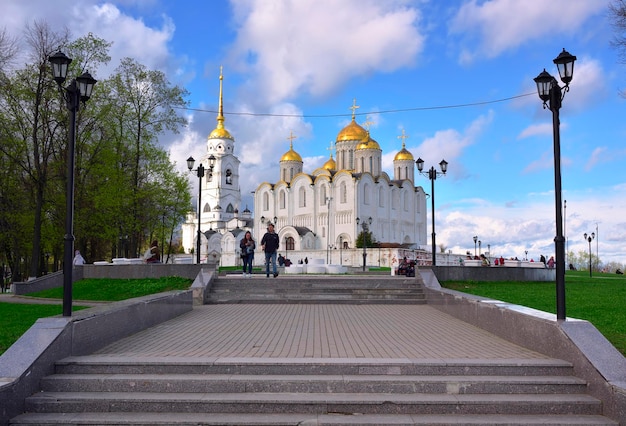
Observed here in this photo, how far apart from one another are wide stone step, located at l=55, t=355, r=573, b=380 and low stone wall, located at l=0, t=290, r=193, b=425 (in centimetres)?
29

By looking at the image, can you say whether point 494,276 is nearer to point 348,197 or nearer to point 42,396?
point 42,396

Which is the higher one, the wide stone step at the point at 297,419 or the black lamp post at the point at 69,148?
the black lamp post at the point at 69,148

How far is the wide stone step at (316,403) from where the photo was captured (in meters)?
6.03

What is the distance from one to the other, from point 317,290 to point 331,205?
187ft

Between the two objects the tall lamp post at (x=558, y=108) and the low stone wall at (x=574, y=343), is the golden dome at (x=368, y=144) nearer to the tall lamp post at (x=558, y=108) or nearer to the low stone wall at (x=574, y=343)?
the low stone wall at (x=574, y=343)

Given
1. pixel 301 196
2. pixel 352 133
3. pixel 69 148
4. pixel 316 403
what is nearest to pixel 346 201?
→ pixel 301 196

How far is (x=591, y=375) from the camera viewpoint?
6.41m

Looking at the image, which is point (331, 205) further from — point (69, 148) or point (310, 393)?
point (310, 393)

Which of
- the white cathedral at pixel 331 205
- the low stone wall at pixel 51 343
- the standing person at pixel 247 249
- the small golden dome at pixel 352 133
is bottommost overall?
the low stone wall at pixel 51 343

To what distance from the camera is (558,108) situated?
345 inches

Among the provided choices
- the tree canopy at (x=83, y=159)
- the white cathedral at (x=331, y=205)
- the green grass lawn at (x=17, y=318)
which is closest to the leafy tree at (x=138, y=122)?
the tree canopy at (x=83, y=159)

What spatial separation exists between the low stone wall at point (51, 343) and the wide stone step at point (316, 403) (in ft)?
0.84

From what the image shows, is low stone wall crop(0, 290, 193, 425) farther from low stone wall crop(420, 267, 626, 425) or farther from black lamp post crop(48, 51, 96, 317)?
low stone wall crop(420, 267, 626, 425)

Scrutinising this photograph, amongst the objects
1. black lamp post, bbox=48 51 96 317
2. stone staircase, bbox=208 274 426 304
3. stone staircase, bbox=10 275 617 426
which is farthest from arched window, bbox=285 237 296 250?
stone staircase, bbox=10 275 617 426
